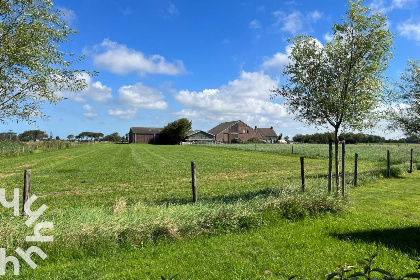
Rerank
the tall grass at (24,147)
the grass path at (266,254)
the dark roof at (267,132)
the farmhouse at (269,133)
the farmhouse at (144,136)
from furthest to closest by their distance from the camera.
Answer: the dark roof at (267,132) → the farmhouse at (269,133) → the farmhouse at (144,136) → the tall grass at (24,147) → the grass path at (266,254)

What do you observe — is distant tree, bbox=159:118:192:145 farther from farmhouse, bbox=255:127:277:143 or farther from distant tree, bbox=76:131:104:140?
distant tree, bbox=76:131:104:140

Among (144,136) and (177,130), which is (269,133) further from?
(144,136)

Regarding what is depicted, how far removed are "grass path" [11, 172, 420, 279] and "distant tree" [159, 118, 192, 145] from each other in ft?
290

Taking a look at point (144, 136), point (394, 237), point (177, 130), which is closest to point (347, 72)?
point (394, 237)

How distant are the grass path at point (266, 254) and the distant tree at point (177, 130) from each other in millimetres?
88379

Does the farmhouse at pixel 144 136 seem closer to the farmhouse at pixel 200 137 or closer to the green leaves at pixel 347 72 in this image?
the farmhouse at pixel 200 137

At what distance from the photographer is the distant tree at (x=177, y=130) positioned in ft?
313

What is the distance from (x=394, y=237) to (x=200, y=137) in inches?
3901

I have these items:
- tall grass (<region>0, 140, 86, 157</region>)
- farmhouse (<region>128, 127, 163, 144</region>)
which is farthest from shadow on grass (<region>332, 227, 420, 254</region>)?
farmhouse (<region>128, 127, 163, 144</region>)

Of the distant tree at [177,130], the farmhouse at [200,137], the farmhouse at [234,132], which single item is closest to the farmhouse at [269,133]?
the farmhouse at [234,132]

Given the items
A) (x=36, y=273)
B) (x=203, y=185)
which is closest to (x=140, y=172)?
(x=203, y=185)

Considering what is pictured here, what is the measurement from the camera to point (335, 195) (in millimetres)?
9766

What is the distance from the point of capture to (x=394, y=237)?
688 centimetres

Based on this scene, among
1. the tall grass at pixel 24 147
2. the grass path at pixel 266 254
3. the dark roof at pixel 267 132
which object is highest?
the dark roof at pixel 267 132
